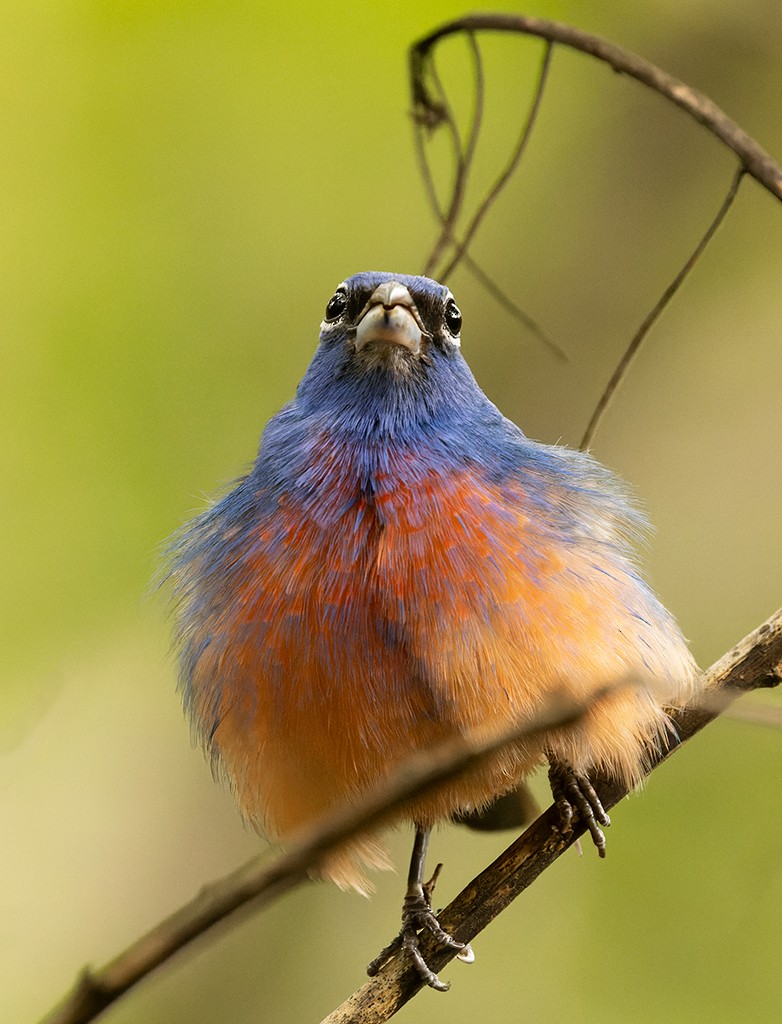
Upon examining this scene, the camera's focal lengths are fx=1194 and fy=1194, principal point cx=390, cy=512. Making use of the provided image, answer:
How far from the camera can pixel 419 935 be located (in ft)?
10.9

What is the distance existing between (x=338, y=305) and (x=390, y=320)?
44 cm

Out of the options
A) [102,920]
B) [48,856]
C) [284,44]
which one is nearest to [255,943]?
[102,920]

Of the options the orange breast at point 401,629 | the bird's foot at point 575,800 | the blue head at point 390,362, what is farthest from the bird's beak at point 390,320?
the bird's foot at point 575,800

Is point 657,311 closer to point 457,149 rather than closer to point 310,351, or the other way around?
point 457,149

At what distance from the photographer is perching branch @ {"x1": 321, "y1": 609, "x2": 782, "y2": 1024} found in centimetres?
298

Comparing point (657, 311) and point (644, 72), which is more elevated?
point (644, 72)

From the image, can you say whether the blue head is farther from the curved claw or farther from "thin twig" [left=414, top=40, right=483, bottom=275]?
the curved claw

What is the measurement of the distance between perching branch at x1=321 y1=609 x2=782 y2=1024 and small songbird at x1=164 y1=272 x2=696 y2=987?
56 mm

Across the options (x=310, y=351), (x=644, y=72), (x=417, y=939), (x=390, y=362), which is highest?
(x=310, y=351)

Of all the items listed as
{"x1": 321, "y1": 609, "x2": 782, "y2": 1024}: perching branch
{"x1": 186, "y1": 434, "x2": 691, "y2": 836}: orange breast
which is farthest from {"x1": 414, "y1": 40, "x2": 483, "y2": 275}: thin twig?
{"x1": 321, "y1": 609, "x2": 782, "y2": 1024}: perching branch

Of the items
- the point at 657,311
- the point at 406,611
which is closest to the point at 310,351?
the point at 657,311

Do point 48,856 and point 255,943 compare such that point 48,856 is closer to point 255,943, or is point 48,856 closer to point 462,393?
point 255,943

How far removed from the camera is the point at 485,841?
642 cm

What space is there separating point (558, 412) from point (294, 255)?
90.5 inches
